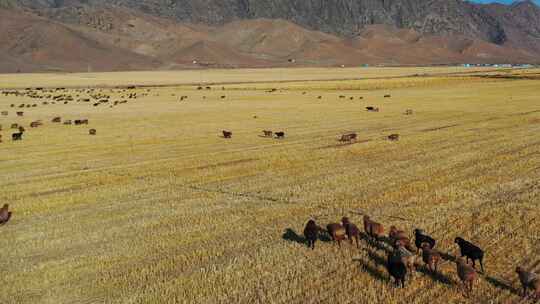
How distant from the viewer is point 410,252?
1097 centimetres

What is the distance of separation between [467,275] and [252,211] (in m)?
6.91

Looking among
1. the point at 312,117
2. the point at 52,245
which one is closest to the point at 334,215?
the point at 52,245

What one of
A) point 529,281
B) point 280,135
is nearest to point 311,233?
point 529,281

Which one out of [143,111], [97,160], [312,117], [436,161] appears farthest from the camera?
[143,111]

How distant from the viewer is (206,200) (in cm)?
1672

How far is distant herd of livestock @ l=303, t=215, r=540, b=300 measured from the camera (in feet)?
32.0

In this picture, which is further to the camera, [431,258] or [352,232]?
[352,232]

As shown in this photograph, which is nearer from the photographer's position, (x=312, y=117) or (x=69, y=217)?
(x=69, y=217)

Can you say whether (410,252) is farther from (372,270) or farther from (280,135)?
(280,135)

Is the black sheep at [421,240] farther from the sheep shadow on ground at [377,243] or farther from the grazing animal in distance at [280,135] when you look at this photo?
the grazing animal in distance at [280,135]

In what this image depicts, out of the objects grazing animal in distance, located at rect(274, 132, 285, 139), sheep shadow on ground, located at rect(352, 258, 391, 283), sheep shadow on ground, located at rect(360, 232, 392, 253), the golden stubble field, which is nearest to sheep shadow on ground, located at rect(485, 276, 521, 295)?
the golden stubble field

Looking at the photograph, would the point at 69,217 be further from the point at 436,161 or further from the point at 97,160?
the point at 436,161

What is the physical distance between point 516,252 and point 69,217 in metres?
11.6

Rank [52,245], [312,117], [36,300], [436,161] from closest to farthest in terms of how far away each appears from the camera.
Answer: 1. [36,300]
2. [52,245]
3. [436,161]
4. [312,117]
